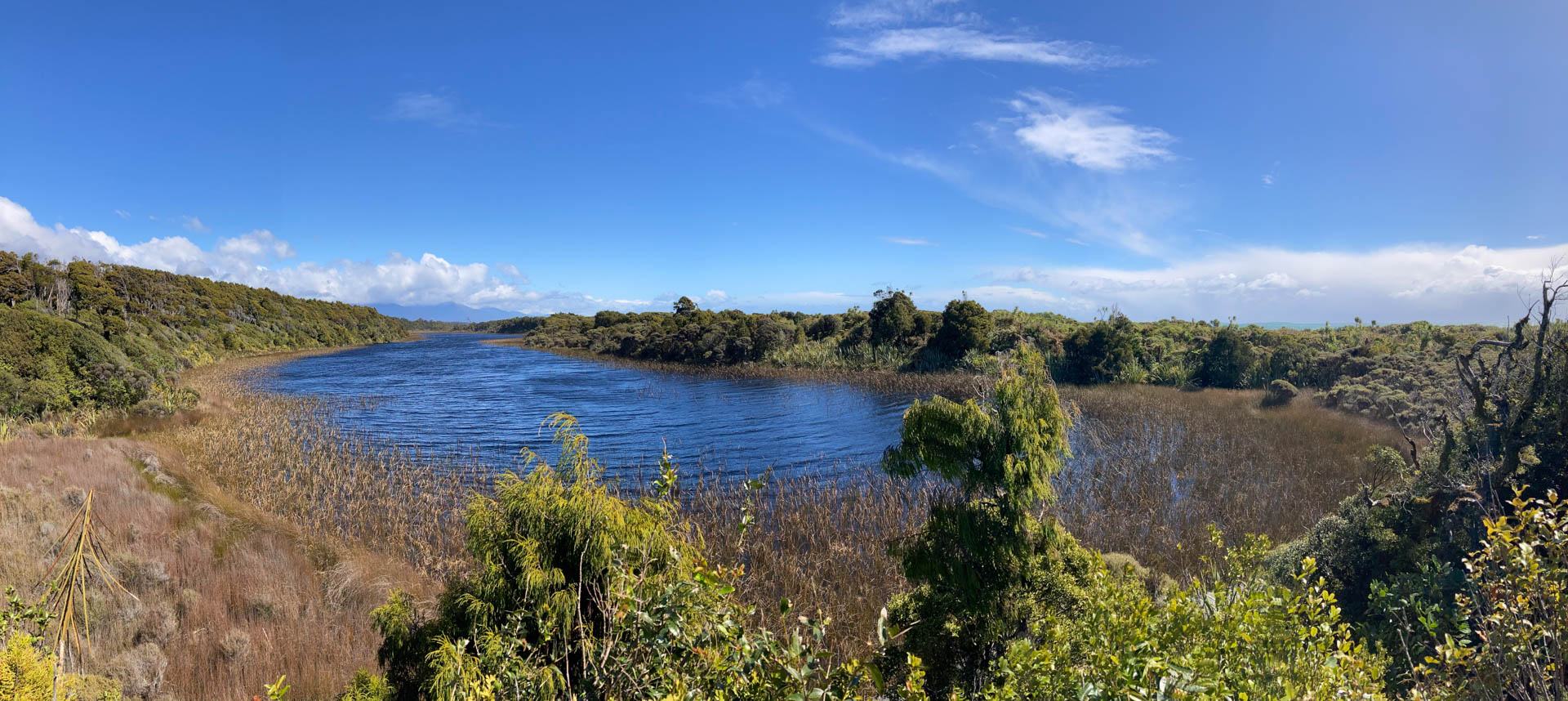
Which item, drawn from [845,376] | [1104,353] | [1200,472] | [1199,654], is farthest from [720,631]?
[1104,353]

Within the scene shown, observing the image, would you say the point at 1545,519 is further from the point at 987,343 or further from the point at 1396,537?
the point at 987,343

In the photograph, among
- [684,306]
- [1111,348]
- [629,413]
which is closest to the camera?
[629,413]

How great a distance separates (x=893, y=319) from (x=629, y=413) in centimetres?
2225

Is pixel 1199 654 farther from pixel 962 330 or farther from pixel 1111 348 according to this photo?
pixel 962 330

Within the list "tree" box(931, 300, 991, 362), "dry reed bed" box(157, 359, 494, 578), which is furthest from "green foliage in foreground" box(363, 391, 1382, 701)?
"tree" box(931, 300, 991, 362)

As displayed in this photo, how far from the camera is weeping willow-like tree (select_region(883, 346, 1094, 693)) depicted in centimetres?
588

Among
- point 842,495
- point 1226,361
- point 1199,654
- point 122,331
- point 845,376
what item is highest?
point 122,331

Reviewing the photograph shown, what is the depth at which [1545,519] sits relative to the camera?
9.42 ft

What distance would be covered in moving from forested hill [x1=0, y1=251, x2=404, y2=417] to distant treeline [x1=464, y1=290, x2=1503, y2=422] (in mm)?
27041

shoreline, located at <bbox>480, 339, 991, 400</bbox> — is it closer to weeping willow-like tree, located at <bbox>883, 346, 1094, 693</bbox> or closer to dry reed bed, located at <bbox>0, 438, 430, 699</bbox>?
weeping willow-like tree, located at <bbox>883, 346, 1094, 693</bbox>

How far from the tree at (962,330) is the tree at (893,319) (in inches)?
114

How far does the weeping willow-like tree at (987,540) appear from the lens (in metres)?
5.88

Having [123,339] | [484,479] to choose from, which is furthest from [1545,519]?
[123,339]

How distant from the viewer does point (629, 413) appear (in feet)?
86.8
